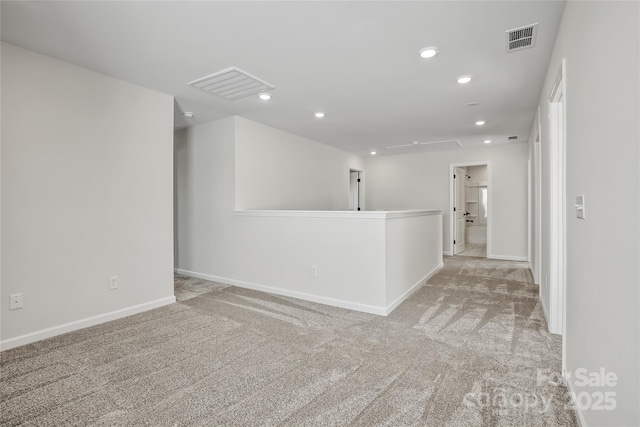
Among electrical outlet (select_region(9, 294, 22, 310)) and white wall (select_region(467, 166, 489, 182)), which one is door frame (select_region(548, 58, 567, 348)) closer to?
electrical outlet (select_region(9, 294, 22, 310))

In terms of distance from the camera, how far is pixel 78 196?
9.50 feet

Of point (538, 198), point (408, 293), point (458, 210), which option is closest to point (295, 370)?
point (408, 293)

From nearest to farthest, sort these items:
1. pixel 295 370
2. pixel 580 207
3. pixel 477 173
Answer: pixel 580 207 < pixel 295 370 < pixel 477 173

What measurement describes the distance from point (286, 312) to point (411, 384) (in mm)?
1621

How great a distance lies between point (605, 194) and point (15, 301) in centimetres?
377

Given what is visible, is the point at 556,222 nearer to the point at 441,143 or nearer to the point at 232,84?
the point at 232,84

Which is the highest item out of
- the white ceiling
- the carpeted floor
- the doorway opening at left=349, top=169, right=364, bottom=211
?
the white ceiling

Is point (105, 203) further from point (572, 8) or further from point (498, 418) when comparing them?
point (572, 8)

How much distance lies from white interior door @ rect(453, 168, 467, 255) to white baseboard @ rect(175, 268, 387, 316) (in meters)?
4.46

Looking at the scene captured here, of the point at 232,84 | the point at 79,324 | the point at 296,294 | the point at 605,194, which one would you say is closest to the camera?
the point at 605,194

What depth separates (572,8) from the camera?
5.93ft

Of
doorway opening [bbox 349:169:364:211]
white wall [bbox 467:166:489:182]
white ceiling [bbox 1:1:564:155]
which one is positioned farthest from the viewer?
white wall [bbox 467:166:489:182]

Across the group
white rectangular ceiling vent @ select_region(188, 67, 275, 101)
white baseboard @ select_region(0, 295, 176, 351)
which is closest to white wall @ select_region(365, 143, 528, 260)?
white rectangular ceiling vent @ select_region(188, 67, 275, 101)

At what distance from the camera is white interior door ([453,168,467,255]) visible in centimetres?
706
